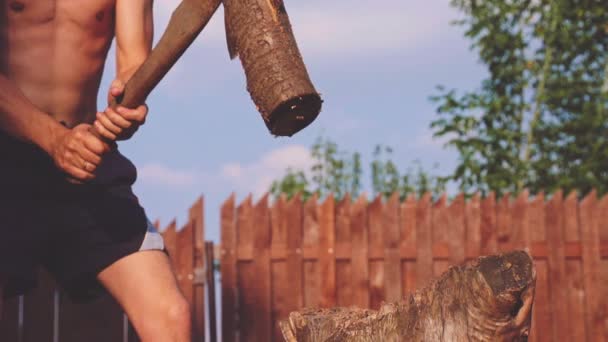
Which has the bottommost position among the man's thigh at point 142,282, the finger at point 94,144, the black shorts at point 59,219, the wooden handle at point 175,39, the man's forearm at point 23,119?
the man's thigh at point 142,282

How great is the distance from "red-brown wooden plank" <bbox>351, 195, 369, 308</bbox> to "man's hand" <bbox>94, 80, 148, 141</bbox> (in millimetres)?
4596

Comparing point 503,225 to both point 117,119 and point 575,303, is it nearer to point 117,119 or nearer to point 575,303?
point 575,303

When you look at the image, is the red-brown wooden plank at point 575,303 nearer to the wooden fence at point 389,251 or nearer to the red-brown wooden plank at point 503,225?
the wooden fence at point 389,251

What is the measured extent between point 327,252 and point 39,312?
226 centimetres

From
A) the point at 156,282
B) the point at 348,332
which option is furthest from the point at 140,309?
the point at 348,332

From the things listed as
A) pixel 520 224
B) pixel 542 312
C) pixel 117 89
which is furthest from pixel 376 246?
pixel 117 89

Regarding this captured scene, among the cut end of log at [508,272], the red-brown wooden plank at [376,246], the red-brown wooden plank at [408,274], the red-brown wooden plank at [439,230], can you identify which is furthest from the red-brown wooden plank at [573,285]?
the cut end of log at [508,272]

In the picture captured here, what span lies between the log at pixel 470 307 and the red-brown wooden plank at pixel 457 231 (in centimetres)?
486

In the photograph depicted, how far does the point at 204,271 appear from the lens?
23.5ft

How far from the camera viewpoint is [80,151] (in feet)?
9.52

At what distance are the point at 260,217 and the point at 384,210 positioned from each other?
3.39ft

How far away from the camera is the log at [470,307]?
240 centimetres

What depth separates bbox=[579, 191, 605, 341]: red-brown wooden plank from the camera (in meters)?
7.89

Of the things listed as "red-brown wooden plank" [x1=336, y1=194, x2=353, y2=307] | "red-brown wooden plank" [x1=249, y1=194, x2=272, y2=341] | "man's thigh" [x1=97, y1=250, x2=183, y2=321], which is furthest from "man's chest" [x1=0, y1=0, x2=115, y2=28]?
"red-brown wooden plank" [x1=336, y1=194, x2=353, y2=307]
